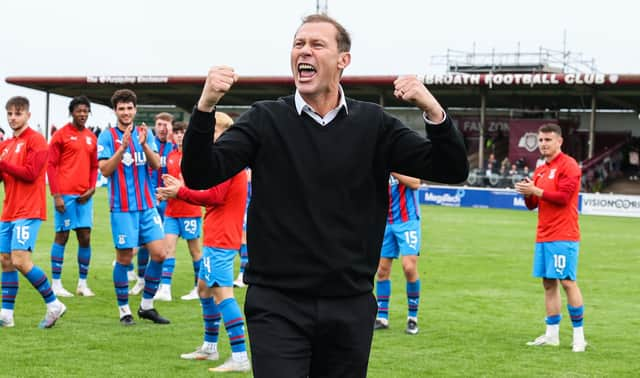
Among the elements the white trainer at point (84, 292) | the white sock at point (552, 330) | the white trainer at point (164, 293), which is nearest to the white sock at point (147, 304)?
the white trainer at point (164, 293)

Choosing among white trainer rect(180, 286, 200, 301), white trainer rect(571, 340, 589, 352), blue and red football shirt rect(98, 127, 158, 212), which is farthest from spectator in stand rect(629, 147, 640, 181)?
blue and red football shirt rect(98, 127, 158, 212)

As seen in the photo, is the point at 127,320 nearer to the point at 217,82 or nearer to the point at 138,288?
the point at 138,288

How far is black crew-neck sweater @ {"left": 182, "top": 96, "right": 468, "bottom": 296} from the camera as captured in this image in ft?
12.5

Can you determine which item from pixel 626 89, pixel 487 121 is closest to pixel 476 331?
pixel 626 89

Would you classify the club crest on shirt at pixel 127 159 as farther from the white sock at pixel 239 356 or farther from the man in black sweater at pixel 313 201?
the man in black sweater at pixel 313 201

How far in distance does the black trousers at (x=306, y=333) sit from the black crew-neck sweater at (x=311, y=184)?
6cm

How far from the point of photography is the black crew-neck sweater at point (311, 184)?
3822 mm

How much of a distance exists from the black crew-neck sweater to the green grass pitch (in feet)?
11.6

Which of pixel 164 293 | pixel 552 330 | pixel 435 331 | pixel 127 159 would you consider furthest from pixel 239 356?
pixel 164 293

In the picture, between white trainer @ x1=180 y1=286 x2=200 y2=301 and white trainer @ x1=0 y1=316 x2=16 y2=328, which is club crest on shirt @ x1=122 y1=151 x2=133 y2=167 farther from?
white trainer @ x1=180 y1=286 x2=200 y2=301

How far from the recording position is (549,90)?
138 ft

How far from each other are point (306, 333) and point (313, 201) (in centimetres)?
54

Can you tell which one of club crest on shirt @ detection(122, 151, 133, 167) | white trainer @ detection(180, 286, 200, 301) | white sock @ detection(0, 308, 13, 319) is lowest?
white trainer @ detection(180, 286, 200, 301)

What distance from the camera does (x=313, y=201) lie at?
3.82 metres
